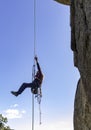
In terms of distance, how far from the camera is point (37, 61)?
19.1 meters

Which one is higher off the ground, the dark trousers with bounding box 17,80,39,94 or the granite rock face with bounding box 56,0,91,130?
the granite rock face with bounding box 56,0,91,130

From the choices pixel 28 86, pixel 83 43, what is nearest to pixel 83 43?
pixel 83 43

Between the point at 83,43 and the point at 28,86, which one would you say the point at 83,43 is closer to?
the point at 83,43

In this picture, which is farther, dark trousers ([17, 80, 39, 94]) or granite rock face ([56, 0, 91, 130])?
dark trousers ([17, 80, 39, 94])

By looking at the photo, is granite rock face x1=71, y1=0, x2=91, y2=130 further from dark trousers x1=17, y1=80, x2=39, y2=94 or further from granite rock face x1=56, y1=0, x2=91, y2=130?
dark trousers x1=17, y1=80, x2=39, y2=94

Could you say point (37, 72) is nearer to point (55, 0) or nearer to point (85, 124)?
point (85, 124)

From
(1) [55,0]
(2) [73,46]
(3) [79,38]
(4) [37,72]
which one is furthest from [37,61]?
(1) [55,0]

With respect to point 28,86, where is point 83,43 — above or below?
above

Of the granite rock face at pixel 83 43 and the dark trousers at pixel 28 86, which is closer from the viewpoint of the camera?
the granite rock face at pixel 83 43

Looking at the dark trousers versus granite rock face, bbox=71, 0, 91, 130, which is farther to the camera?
the dark trousers

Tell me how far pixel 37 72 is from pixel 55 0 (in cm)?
565

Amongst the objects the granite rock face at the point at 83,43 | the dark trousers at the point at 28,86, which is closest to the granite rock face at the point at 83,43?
the granite rock face at the point at 83,43

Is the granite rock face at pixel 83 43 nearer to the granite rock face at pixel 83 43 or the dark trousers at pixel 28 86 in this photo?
the granite rock face at pixel 83 43

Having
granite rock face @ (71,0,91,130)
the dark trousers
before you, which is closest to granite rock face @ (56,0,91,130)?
granite rock face @ (71,0,91,130)
